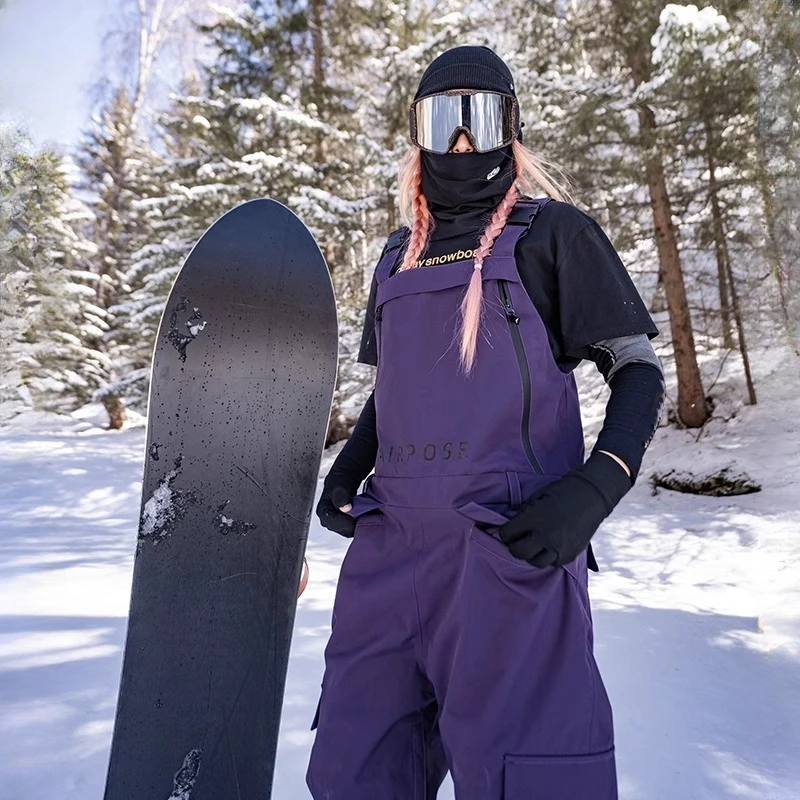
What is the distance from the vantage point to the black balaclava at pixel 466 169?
127 cm

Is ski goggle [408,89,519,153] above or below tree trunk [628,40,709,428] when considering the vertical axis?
below

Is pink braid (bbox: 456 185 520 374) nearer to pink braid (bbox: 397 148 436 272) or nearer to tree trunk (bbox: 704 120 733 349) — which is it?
pink braid (bbox: 397 148 436 272)

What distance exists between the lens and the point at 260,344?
1.73 meters

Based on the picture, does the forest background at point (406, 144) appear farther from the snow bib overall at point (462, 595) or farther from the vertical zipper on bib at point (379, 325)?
the snow bib overall at point (462, 595)

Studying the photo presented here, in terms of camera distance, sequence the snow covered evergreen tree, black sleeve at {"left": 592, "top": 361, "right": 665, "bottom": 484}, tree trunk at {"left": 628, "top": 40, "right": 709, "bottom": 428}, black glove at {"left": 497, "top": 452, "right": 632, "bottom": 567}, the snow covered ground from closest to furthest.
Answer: black glove at {"left": 497, "top": 452, "right": 632, "bottom": 567}
black sleeve at {"left": 592, "top": 361, "right": 665, "bottom": 484}
the snow covered ground
tree trunk at {"left": 628, "top": 40, "right": 709, "bottom": 428}
the snow covered evergreen tree

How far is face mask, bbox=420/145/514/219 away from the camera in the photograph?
1271mm

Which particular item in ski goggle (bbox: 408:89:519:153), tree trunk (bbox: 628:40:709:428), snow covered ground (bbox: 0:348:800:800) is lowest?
snow covered ground (bbox: 0:348:800:800)

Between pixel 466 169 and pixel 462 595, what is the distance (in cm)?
79

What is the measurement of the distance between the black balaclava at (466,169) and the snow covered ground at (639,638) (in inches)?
63.7

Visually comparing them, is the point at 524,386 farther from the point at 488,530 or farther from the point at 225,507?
the point at 225,507

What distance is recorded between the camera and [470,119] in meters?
1.27

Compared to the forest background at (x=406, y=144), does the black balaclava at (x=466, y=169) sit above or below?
below

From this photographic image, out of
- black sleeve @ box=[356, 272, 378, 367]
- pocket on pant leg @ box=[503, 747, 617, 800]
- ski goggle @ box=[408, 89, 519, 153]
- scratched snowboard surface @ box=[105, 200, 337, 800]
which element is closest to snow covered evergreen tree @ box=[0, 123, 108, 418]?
scratched snowboard surface @ box=[105, 200, 337, 800]

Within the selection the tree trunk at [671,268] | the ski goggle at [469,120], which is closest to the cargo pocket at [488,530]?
the ski goggle at [469,120]
